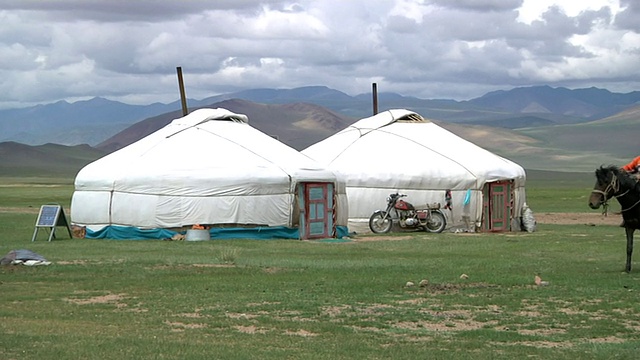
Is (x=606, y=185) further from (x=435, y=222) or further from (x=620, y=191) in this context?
(x=435, y=222)

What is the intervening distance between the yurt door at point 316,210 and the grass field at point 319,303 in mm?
3255

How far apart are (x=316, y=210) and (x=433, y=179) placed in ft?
12.6

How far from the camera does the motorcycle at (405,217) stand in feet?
86.8

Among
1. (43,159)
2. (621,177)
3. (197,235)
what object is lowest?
(197,235)

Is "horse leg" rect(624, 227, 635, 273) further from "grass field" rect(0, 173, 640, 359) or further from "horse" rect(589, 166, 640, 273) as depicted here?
"grass field" rect(0, 173, 640, 359)

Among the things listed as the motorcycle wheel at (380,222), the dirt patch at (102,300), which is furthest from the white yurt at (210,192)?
the dirt patch at (102,300)

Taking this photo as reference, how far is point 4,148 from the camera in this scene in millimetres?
149375

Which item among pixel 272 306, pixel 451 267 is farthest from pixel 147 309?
pixel 451 267

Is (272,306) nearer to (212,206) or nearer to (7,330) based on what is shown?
(7,330)

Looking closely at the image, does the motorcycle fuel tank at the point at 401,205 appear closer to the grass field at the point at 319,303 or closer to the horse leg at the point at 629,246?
the grass field at the point at 319,303

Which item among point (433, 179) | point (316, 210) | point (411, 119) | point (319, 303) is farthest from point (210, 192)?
point (319, 303)

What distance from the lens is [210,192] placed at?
2333 cm

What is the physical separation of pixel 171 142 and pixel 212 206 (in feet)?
8.88

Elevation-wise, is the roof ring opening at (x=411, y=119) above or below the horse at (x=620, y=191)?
above
